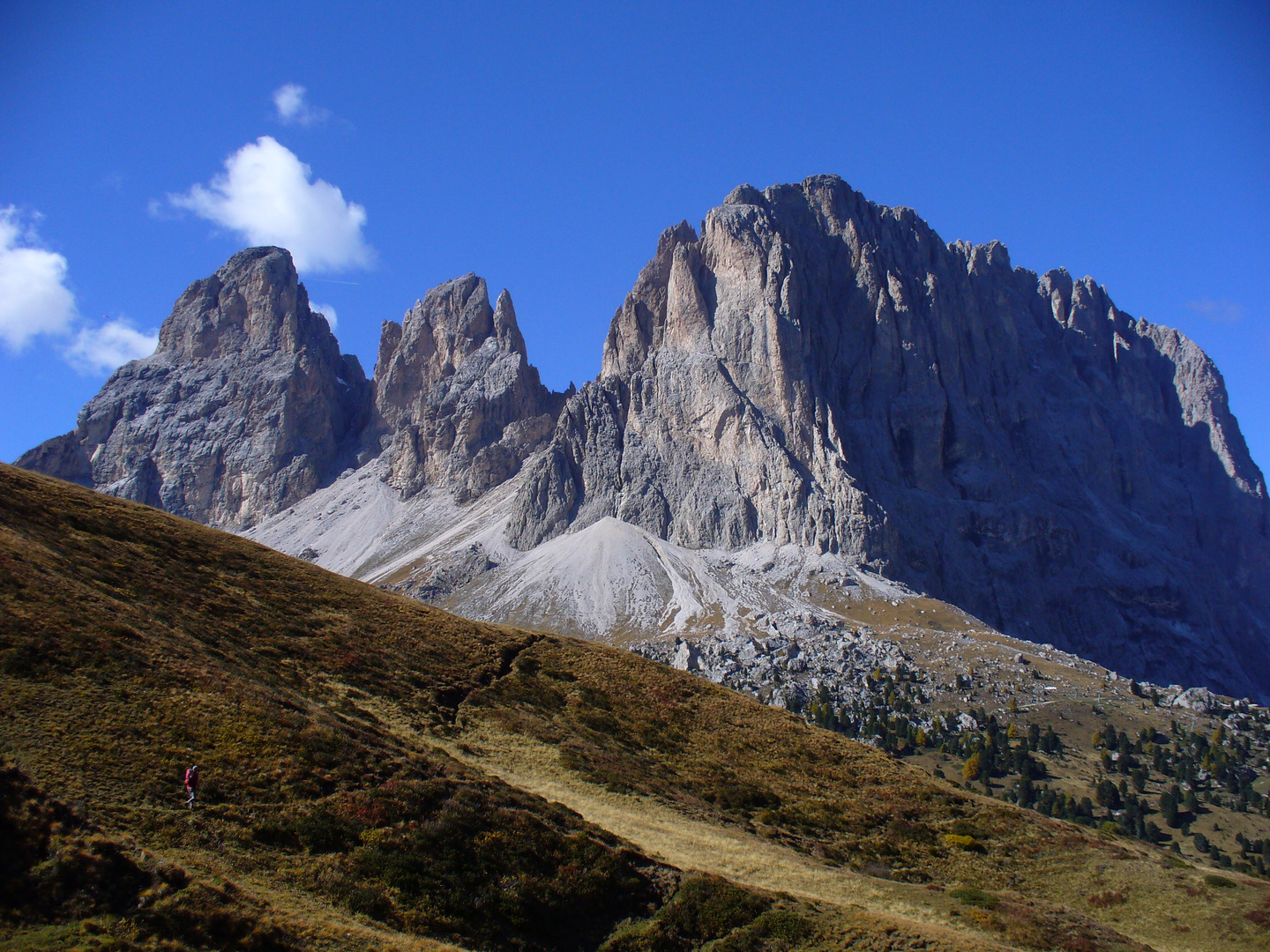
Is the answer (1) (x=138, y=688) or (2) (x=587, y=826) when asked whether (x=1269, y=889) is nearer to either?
(2) (x=587, y=826)

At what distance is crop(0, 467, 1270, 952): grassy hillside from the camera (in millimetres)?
25516

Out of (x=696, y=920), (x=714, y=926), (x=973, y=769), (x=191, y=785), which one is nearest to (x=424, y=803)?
(x=191, y=785)

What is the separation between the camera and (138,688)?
110 feet

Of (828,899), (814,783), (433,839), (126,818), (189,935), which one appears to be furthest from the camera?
(814,783)

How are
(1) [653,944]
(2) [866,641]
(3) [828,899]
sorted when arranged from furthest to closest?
1. (2) [866,641]
2. (3) [828,899]
3. (1) [653,944]

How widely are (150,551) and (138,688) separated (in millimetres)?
24290

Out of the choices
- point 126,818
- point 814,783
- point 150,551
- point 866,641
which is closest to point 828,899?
point 814,783

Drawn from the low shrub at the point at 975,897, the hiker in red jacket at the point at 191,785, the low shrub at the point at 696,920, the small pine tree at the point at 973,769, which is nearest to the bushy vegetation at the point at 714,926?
the low shrub at the point at 696,920

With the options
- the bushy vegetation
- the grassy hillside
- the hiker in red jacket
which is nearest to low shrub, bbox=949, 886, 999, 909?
the grassy hillside

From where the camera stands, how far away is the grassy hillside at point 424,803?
25.5m

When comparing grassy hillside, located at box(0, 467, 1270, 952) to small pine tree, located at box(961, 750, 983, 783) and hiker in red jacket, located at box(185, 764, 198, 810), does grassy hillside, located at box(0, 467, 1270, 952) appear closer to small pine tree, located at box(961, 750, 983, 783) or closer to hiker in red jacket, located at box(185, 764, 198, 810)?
hiker in red jacket, located at box(185, 764, 198, 810)

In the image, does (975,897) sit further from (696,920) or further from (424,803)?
(424,803)

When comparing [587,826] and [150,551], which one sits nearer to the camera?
[587,826]

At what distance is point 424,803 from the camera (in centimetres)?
3281
